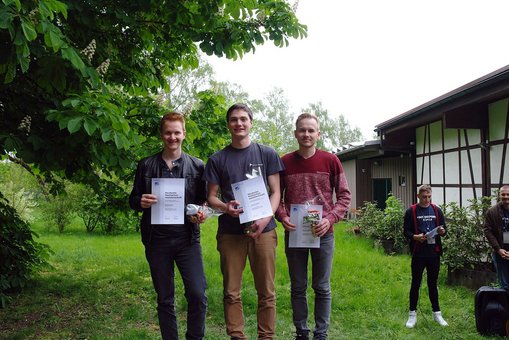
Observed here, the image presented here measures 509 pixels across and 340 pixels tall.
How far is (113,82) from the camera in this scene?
6.39m

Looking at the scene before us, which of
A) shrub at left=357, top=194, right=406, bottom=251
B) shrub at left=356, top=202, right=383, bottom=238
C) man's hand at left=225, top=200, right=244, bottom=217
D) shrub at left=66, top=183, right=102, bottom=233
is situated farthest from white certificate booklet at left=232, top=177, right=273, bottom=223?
shrub at left=66, top=183, right=102, bottom=233

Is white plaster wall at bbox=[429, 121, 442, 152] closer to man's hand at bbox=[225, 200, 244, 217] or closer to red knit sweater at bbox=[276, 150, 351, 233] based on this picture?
red knit sweater at bbox=[276, 150, 351, 233]

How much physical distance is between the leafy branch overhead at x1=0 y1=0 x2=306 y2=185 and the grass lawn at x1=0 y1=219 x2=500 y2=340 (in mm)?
1895

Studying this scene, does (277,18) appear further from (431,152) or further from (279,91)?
(279,91)

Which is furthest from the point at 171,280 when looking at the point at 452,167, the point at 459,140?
the point at 452,167

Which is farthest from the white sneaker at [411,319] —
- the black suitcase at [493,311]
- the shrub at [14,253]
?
the shrub at [14,253]

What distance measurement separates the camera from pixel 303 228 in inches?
139

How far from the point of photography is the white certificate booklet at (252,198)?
10.6 ft

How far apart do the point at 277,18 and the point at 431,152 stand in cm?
690

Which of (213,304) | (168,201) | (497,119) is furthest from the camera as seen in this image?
(497,119)

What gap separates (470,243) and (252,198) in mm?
5134

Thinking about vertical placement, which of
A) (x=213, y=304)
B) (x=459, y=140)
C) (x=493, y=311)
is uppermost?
(x=459, y=140)

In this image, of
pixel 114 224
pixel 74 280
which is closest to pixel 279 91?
pixel 114 224

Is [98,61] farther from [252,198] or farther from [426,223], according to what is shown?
[426,223]
